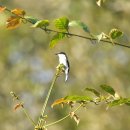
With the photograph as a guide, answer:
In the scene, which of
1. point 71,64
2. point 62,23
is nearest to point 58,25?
point 62,23

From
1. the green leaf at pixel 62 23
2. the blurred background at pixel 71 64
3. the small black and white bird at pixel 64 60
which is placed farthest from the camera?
the blurred background at pixel 71 64

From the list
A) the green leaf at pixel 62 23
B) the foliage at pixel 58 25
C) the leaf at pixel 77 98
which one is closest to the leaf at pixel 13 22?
the foliage at pixel 58 25

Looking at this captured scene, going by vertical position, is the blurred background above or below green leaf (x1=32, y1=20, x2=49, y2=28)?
above

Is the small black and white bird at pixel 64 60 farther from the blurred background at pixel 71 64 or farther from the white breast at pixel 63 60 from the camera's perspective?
the blurred background at pixel 71 64

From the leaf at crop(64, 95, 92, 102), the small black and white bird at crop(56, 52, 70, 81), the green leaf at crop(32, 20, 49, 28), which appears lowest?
the leaf at crop(64, 95, 92, 102)

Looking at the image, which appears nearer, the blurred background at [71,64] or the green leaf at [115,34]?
the green leaf at [115,34]

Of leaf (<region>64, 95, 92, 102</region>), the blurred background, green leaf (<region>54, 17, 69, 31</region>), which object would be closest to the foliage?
green leaf (<region>54, 17, 69, 31</region>)

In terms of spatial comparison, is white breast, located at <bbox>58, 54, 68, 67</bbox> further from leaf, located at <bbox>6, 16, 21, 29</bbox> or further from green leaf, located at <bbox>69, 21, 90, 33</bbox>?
leaf, located at <bbox>6, 16, 21, 29</bbox>

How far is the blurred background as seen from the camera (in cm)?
1084

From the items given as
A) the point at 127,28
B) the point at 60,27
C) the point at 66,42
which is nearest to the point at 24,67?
the point at 66,42

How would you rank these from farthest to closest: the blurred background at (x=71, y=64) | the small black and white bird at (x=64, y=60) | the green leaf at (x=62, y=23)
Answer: the blurred background at (x=71, y=64) → the green leaf at (x=62, y=23) → the small black and white bird at (x=64, y=60)

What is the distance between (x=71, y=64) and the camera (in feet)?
38.2

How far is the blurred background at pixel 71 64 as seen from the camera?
10836mm

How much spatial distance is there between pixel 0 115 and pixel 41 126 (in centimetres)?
1057
